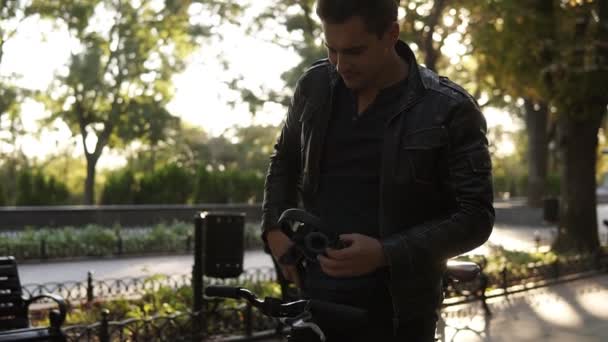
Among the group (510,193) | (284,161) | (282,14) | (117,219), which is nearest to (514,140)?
(510,193)

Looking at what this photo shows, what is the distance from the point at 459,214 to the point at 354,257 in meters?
0.31

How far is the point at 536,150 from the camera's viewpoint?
36.6 m

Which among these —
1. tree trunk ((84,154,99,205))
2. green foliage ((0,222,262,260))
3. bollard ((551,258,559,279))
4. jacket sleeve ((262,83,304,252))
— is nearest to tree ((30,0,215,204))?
tree trunk ((84,154,99,205))

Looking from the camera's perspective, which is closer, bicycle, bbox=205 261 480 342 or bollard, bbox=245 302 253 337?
bicycle, bbox=205 261 480 342

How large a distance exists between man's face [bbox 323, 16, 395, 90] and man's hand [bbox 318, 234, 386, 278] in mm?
439

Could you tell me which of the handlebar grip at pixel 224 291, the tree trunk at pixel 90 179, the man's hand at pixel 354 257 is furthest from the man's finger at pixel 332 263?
the tree trunk at pixel 90 179

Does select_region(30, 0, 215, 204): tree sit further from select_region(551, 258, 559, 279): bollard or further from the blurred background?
select_region(551, 258, 559, 279): bollard

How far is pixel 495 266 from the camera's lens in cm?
1429

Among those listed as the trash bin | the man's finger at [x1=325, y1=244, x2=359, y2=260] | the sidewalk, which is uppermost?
the man's finger at [x1=325, y1=244, x2=359, y2=260]

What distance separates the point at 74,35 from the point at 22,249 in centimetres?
1793

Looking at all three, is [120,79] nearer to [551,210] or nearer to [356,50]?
[551,210]

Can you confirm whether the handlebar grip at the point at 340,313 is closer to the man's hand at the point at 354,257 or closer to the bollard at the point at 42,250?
the man's hand at the point at 354,257

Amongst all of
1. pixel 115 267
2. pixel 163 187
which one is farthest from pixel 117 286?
pixel 163 187

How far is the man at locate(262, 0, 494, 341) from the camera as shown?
219cm
